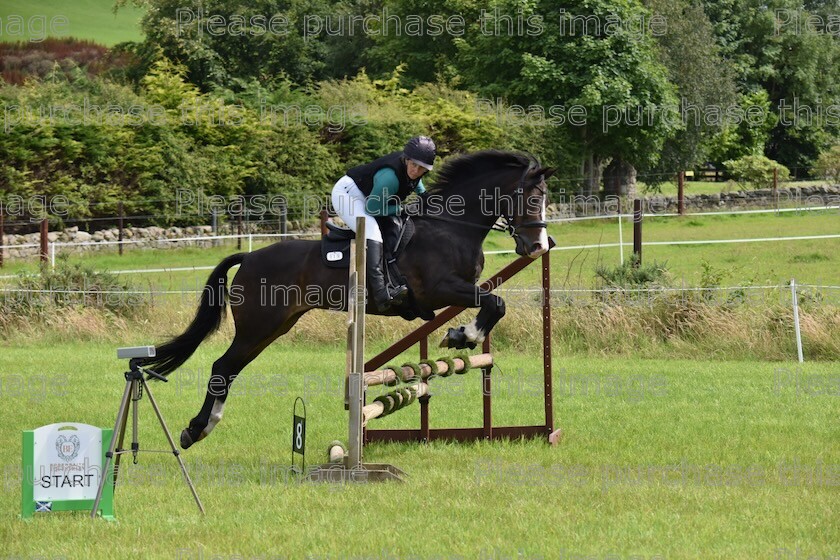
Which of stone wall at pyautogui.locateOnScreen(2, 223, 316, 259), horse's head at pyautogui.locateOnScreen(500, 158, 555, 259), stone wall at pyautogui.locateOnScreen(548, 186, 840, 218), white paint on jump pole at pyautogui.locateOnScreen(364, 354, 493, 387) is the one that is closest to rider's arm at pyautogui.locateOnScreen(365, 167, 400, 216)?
horse's head at pyautogui.locateOnScreen(500, 158, 555, 259)

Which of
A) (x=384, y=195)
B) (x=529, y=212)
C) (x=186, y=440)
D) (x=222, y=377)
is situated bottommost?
(x=186, y=440)

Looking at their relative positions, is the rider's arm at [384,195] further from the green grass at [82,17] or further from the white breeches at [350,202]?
the green grass at [82,17]

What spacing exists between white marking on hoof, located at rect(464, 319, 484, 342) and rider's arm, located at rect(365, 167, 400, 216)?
1.07 m

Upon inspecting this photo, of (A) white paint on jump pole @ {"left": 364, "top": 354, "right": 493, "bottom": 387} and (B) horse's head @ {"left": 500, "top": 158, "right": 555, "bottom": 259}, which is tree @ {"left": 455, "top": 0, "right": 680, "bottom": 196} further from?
(A) white paint on jump pole @ {"left": 364, "top": 354, "right": 493, "bottom": 387}

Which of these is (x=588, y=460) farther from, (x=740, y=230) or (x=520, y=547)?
(x=740, y=230)

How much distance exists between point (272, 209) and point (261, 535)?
19750 millimetres

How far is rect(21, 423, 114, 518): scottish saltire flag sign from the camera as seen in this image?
607 cm

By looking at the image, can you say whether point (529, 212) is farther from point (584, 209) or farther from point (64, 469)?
point (584, 209)

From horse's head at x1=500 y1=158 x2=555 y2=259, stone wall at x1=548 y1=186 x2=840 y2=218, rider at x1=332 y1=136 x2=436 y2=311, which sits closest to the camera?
rider at x1=332 y1=136 x2=436 y2=311

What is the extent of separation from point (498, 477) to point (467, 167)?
8.67ft

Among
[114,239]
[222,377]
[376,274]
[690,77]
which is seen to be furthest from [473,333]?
[690,77]

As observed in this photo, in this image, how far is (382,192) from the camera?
7.76m

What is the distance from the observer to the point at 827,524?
18.8 ft

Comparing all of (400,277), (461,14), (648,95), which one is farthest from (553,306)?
(461,14)
